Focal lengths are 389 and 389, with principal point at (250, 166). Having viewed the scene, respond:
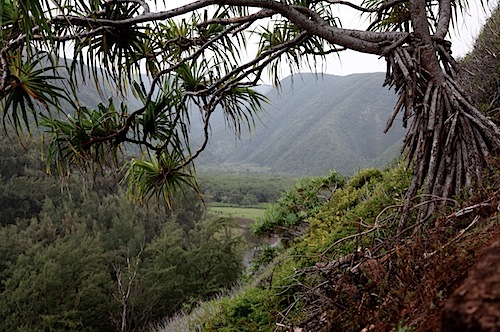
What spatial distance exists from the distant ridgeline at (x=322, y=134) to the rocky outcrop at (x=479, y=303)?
66.2m

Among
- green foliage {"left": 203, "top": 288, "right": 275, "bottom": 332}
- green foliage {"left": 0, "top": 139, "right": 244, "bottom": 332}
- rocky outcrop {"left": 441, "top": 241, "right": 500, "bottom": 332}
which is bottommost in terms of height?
green foliage {"left": 0, "top": 139, "right": 244, "bottom": 332}

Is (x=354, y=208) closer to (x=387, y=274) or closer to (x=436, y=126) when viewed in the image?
(x=436, y=126)

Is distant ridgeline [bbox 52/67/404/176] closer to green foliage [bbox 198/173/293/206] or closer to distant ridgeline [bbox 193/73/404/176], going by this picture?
distant ridgeline [bbox 193/73/404/176]

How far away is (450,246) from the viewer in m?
1.15

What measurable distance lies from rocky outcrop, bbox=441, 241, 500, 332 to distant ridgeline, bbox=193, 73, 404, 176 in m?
66.2

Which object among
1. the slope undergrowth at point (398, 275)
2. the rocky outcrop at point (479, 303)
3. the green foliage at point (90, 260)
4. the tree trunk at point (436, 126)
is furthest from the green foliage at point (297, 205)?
the green foliage at point (90, 260)

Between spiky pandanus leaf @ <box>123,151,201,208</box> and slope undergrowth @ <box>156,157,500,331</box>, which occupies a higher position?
spiky pandanus leaf @ <box>123,151,201,208</box>

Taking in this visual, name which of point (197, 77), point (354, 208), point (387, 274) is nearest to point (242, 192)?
point (354, 208)

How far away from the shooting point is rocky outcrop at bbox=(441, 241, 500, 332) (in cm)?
55

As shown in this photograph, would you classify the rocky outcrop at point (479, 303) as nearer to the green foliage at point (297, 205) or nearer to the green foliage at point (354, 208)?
the green foliage at point (354, 208)

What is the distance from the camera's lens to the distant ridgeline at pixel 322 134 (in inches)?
3056

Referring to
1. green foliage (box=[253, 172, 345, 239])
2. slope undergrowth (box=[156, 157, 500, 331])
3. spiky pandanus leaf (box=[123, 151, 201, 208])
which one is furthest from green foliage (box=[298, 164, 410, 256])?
spiky pandanus leaf (box=[123, 151, 201, 208])

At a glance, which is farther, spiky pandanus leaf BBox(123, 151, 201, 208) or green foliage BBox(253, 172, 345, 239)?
green foliage BBox(253, 172, 345, 239)

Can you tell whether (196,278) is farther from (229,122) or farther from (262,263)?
(229,122)
